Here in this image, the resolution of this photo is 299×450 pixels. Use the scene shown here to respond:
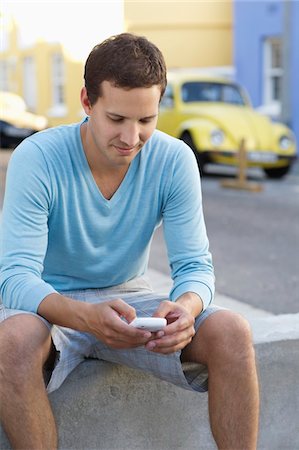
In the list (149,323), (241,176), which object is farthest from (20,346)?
(241,176)

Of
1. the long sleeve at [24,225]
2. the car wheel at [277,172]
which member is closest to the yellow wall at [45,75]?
the car wheel at [277,172]

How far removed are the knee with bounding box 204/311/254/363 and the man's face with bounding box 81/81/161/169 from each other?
0.63 meters

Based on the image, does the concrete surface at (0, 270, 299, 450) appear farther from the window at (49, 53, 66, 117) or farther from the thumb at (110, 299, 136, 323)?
the window at (49, 53, 66, 117)

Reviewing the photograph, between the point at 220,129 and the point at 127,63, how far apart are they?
1120 centimetres

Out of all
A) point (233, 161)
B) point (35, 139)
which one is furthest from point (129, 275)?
point (233, 161)

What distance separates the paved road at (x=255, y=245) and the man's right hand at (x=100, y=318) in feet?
9.52

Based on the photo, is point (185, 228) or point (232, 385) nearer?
point (232, 385)

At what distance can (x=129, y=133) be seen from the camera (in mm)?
2742

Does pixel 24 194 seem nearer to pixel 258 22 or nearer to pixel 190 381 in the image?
pixel 190 381

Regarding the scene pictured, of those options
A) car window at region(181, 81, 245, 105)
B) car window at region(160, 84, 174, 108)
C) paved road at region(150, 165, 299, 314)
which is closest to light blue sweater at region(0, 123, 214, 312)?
paved road at region(150, 165, 299, 314)

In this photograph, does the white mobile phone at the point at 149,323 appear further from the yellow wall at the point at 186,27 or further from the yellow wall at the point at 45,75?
the yellow wall at the point at 186,27

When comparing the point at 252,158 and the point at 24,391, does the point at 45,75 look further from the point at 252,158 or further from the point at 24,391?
the point at 24,391

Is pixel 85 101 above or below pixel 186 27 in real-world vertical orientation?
above

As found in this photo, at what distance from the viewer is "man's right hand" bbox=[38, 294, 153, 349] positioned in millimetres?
2494
